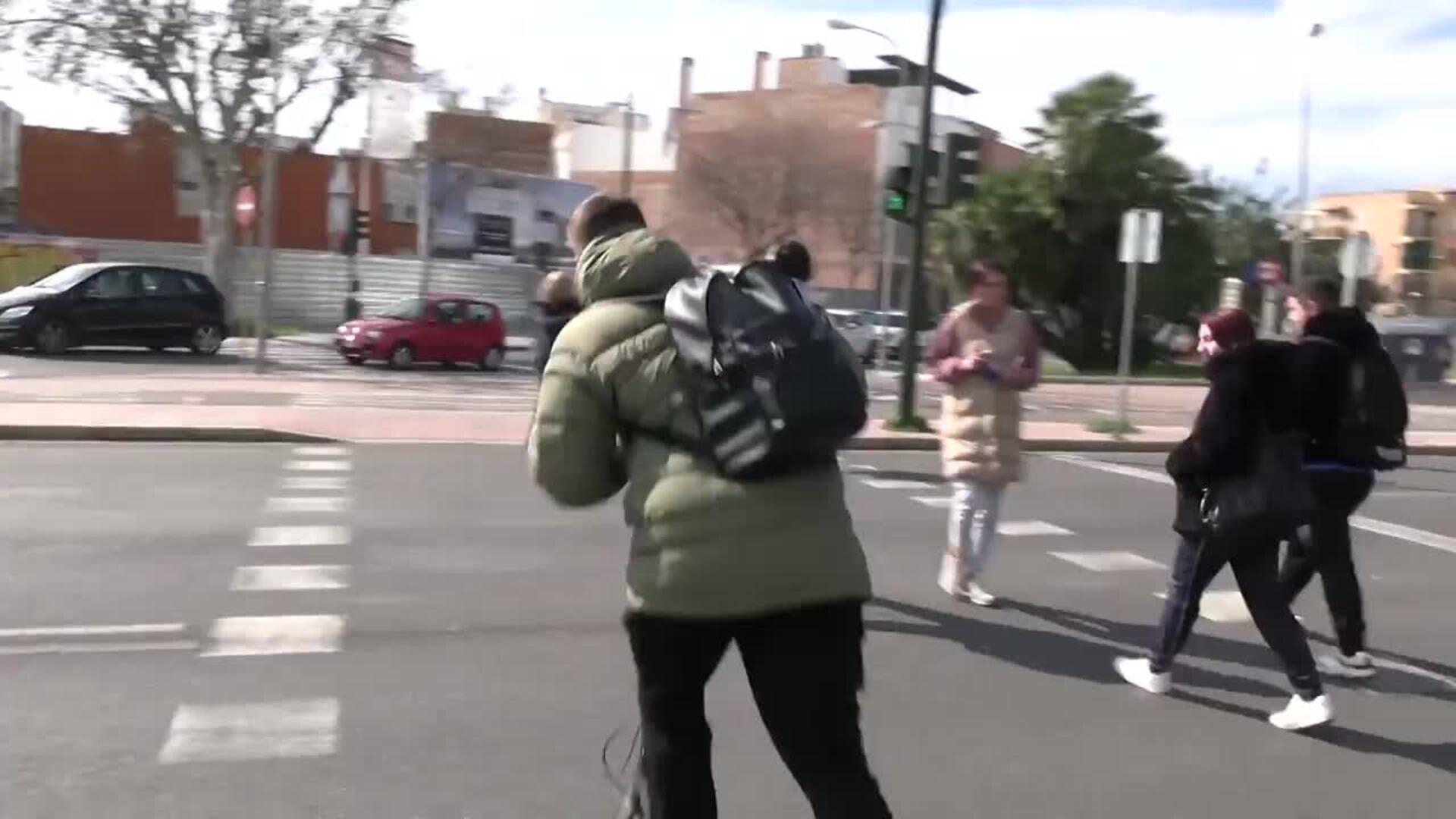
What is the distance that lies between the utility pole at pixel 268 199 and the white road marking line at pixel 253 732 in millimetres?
17121

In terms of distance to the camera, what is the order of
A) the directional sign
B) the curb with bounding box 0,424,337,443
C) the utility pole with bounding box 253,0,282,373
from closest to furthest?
the curb with bounding box 0,424,337,443 < the directional sign < the utility pole with bounding box 253,0,282,373

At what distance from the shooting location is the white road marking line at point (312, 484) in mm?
10719

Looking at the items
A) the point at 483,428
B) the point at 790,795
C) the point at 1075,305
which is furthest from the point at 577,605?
the point at 1075,305

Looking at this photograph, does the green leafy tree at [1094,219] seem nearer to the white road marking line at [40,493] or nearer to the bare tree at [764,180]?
the bare tree at [764,180]

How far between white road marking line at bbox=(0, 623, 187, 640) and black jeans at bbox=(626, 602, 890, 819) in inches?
154

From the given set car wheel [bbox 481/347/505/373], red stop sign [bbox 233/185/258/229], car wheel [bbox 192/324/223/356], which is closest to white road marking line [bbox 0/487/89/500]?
red stop sign [bbox 233/185/258/229]

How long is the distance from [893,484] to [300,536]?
206 inches

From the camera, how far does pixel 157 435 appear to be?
13789mm

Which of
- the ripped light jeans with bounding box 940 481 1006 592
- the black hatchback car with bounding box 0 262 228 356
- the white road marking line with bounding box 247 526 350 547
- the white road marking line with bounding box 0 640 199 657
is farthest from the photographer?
the black hatchback car with bounding box 0 262 228 356

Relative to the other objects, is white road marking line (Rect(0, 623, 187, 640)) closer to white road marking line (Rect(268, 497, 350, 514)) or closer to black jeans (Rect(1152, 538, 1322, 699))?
white road marking line (Rect(268, 497, 350, 514))

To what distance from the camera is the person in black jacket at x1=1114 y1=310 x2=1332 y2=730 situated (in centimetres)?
524

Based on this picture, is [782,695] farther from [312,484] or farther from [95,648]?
[312,484]

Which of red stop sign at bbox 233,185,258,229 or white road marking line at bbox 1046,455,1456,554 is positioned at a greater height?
red stop sign at bbox 233,185,258,229

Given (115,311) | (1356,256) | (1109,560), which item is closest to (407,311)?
(115,311)
